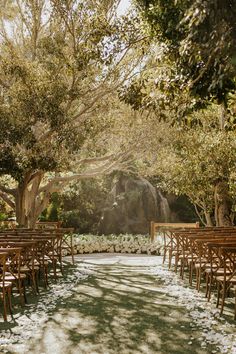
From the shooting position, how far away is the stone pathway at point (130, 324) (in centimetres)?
529

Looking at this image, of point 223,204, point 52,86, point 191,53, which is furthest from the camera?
point 223,204

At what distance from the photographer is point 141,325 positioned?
6.35m

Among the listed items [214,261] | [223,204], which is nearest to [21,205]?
[223,204]

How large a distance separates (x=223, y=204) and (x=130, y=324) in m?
12.1

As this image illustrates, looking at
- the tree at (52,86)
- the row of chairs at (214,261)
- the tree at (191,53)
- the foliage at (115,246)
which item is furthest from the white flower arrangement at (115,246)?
the tree at (191,53)

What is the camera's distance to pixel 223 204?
17828mm

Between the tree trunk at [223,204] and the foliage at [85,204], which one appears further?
the foliage at [85,204]

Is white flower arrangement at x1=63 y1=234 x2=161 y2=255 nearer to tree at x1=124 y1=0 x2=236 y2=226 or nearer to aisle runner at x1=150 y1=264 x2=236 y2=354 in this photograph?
aisle runner at x1=150 y1=264 x2=236 y2=354

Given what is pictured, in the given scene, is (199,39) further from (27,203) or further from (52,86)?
(27,203)

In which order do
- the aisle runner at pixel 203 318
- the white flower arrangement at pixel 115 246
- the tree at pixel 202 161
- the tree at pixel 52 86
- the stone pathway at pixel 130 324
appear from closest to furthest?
the stone pathway at pixel 130 324, the aisle runner at pixel 203 318, the tree at pixel 52 86, the tree at pixel 202 161, the white flower arrangement at pixel 115 246

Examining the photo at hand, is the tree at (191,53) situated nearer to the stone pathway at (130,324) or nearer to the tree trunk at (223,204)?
the stone pathway at (130,324)

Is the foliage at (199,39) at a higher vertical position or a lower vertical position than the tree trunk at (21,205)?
higher

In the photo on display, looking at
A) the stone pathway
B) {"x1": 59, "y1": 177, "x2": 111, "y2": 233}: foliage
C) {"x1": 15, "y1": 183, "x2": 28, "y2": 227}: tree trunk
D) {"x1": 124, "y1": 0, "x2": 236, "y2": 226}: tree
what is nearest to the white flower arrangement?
{"x1": 15, "y1": 183, "x2": 28, "y2": 227}: tree trunk

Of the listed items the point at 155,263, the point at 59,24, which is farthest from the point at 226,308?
the point at 59,24
